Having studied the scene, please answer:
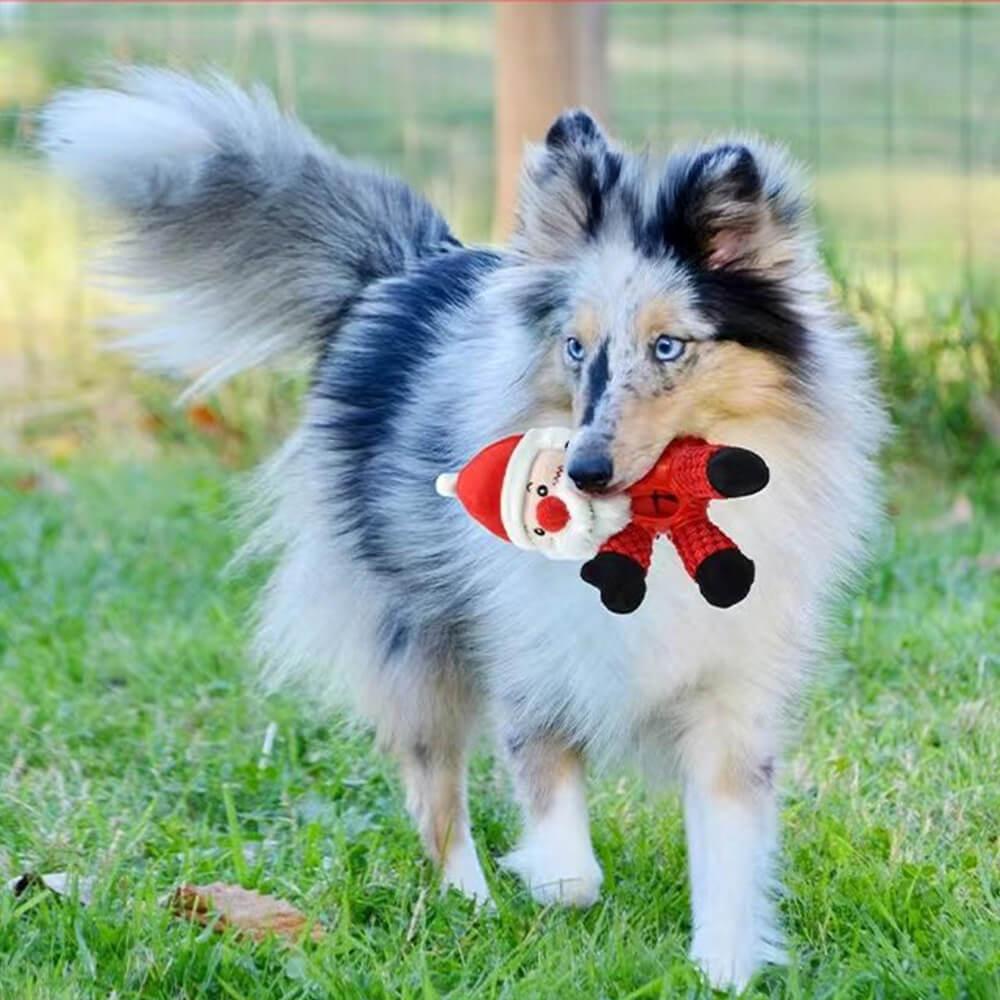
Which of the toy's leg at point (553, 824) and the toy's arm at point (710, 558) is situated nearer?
the toy's arm at point (710, 558)

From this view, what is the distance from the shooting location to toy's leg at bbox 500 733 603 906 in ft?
11.0

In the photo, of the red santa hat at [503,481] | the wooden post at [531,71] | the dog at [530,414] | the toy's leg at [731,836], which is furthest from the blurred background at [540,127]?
the toy's leg at [731,836]

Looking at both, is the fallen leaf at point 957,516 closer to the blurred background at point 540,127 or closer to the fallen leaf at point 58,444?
the blurred background at point 540,127

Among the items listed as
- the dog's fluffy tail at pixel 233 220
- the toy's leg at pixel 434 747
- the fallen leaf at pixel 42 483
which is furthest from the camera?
the fallen leaf at pixel 42 483

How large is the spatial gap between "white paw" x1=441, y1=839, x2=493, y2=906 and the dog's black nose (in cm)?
100

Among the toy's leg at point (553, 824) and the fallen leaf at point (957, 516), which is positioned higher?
the toy's leg at point (553, 824)

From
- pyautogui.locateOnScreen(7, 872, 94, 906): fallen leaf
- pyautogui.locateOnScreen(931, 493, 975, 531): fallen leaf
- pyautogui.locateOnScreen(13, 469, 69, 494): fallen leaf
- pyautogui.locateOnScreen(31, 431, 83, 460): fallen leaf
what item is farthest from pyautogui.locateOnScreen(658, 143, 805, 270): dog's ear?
pyautogui.locateOnScreen(31, 431, 83, 460): fallen leaf

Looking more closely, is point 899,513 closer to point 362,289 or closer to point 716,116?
point 362,289

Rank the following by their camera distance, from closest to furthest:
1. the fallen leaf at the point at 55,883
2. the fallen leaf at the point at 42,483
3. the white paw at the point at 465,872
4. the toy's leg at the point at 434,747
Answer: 1. the fallen leaf at the point at 55,883
2. the white paw at the point at 465,872
3. the toy's leg at the point at 434,747
4. the fallen leaf at the point at 42,483

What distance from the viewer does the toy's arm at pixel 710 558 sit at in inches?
119

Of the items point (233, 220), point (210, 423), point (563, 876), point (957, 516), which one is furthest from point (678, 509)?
point (210, 423)

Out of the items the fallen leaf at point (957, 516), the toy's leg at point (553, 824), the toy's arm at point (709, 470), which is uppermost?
the toy's arm at point (709, 470)

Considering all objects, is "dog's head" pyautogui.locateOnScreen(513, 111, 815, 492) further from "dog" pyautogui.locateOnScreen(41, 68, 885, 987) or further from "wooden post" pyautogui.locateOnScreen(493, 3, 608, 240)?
"wooden post" pyautogui.locateOnScreen(493, 3, 608, 240)

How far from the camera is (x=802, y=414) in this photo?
321cm
